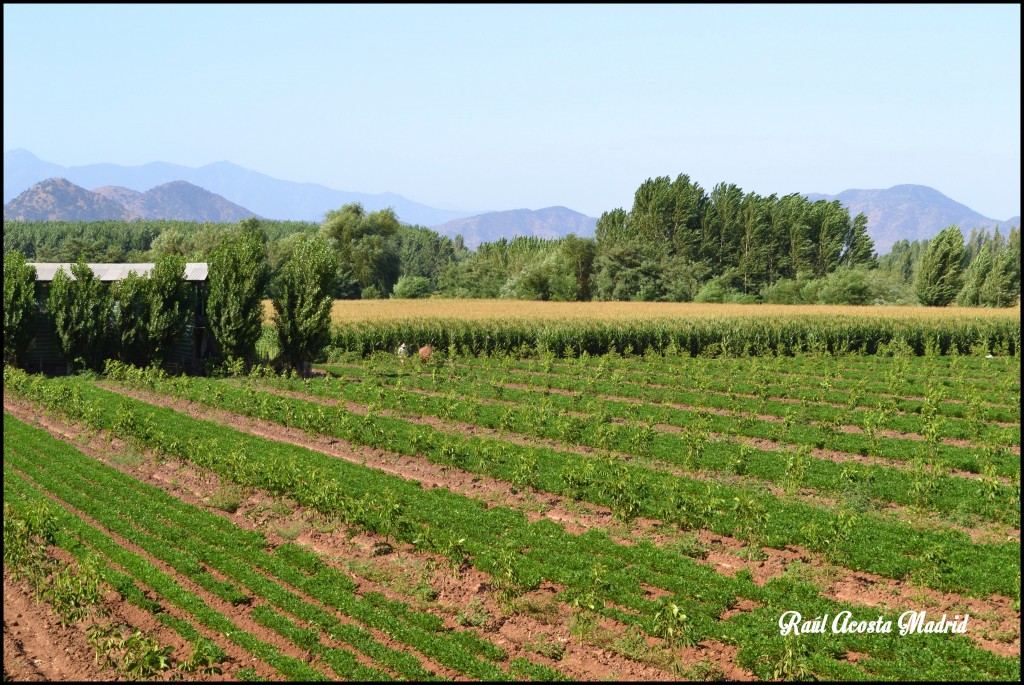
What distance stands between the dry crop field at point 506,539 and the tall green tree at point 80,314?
8.49 meters

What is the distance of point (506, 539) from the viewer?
54.4ft

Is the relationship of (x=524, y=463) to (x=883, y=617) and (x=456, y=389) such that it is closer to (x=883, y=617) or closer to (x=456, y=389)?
(x=883, y=617)

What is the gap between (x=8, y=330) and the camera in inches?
1513

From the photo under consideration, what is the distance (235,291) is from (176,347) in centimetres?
526

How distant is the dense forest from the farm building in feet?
113

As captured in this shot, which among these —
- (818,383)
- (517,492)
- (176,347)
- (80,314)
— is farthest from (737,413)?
(80,314)

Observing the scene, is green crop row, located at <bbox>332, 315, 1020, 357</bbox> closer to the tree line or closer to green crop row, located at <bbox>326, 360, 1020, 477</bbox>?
the tree line

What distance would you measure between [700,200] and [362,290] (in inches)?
1767

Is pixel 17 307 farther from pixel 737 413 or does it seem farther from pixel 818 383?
pixel 818 383

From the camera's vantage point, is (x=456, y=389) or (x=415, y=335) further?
(x=415, y=335)

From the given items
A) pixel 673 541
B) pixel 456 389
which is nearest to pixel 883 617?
pixel 673 541

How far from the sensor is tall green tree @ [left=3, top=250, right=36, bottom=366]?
1512 inches

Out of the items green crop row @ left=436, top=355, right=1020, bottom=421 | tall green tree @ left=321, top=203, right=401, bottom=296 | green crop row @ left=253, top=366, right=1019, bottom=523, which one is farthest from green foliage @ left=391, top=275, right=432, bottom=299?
green crop row @ left=253, top=366, right=1019, bottom=523

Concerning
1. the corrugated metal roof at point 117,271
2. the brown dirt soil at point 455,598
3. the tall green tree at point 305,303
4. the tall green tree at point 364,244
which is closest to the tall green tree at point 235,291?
the tall green tree at point 305,303
